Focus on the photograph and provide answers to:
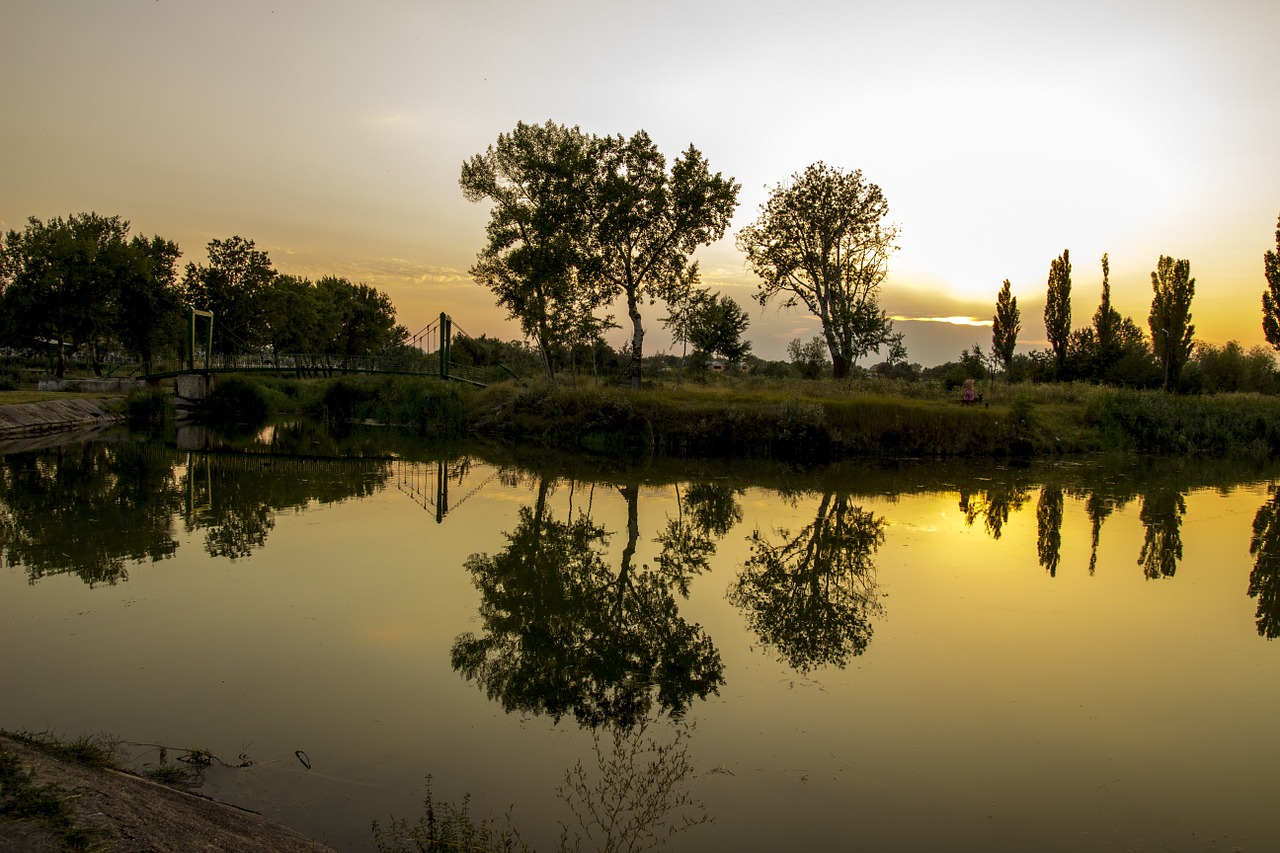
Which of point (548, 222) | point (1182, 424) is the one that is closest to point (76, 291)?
point (548, 222)

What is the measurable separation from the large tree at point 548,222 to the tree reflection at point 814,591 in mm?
18744

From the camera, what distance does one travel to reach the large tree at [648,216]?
26266 millimetres

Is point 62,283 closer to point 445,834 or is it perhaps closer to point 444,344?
point 444,344

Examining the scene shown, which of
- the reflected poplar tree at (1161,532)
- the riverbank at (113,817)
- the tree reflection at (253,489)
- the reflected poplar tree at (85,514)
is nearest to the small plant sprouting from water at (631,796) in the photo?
the riverbank at (113,817)

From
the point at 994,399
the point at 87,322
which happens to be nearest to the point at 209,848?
the point at 994,399

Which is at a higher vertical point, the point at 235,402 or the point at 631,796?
the point at 235,402

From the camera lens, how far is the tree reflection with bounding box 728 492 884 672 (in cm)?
595

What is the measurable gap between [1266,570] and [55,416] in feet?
114

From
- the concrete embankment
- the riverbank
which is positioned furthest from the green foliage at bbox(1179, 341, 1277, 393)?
the concrete embankment

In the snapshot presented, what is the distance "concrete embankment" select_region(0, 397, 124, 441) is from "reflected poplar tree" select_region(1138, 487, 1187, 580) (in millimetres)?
29279

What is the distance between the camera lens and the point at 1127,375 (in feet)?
138

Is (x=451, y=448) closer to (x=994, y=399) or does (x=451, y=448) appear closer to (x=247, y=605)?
(x=247, y=605)

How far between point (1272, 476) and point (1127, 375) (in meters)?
26.2

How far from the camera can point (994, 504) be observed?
13125 mm
